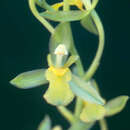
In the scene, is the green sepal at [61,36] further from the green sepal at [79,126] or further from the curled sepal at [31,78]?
the green sepal at [79,126]

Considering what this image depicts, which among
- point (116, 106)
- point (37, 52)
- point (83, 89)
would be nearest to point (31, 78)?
point (83, 89)

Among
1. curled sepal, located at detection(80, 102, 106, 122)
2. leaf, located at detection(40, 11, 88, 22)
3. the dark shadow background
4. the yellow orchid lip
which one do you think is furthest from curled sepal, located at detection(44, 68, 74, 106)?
the dark shadow background

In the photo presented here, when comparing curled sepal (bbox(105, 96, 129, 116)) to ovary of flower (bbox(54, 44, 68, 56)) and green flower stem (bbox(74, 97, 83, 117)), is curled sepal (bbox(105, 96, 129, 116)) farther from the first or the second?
ovary of flower (bbox(54, 44, 68, 56))

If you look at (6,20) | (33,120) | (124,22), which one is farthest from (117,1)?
(33,120)

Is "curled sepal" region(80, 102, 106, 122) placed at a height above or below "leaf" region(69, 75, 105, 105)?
below

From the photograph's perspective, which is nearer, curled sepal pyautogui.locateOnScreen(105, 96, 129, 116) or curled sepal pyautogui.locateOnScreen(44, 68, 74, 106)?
curled sepal pyautogui.locateOnScreen(44, 68, 74, 106)

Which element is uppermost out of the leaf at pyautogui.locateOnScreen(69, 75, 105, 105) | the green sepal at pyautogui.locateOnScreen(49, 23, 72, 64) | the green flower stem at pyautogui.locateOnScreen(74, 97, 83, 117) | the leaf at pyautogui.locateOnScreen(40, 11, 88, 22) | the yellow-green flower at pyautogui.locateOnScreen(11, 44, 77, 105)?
the leaf at pyautogui.locateOnScreen(40, 11, 88, 22)
